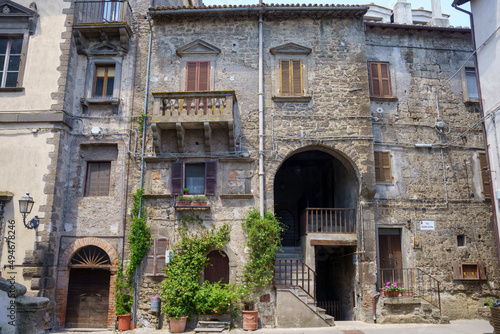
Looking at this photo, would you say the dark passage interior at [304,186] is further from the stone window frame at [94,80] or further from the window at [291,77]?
the stone window frame at [94,80]

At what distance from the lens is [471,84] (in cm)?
1470

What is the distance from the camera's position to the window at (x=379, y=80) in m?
14.2

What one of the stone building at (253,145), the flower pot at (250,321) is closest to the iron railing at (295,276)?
the stone building at (253,145)

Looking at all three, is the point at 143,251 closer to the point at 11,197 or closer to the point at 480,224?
the point at 11,197

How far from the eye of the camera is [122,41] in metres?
13.7

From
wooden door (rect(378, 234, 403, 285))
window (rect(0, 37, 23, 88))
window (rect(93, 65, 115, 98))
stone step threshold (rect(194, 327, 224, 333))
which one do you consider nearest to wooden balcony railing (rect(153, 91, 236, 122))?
window (rect(93, 65, 115, 98))

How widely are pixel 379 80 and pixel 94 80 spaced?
9.88m

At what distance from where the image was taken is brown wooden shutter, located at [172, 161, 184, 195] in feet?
42.3

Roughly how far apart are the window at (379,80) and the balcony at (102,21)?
858 centimetres

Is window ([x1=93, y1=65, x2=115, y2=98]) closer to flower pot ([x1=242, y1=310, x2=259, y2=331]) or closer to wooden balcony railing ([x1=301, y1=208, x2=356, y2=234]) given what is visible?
wooden balcony railing ([x1=301, y1=208, x2=356, y2=234])

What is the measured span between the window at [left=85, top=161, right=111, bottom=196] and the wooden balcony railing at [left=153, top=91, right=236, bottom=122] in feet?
8.45

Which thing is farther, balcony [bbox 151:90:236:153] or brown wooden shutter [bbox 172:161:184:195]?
brown wooden shutter [bbox 172:161:184:195]

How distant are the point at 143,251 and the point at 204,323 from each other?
2.87 metres

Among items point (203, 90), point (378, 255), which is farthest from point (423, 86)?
point (203, 90)
